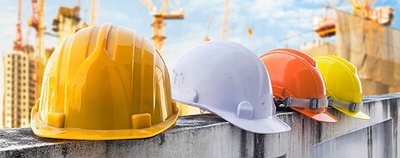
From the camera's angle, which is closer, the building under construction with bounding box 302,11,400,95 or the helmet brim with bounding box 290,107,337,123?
the helmet brim with bounding box 290,107,337,123

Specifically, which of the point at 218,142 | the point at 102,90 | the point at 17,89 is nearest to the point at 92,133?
the point at 102,90

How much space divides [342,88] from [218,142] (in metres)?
2.18

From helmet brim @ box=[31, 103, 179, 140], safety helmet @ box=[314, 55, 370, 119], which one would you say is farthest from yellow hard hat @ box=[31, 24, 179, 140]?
safety helmet @ box=[314, 55, 370, 119]

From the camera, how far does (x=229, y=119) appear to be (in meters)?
2.14

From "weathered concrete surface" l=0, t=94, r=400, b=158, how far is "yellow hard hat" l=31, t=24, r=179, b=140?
0.05 meters

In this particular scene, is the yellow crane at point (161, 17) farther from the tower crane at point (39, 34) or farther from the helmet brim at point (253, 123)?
the helmet brim at point (253, 123)

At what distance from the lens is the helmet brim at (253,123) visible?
215 cm

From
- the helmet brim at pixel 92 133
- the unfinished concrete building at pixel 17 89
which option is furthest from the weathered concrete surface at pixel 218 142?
the unfinished concrete building at pixel 17 89

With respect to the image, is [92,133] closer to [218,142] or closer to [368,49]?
[218,142]

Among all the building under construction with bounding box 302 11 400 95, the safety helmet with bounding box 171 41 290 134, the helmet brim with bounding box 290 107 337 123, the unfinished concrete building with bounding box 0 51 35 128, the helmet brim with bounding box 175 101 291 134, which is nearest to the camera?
the helmet brim with bounding box 175 101 291 134

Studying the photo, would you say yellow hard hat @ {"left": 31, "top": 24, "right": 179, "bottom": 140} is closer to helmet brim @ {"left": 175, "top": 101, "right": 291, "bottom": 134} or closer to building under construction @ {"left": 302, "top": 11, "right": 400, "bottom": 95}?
helmet brim @ {"left": 175, "top": 101, "right": 291, "bottom": 134}

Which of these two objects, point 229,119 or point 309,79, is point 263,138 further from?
point 309,79

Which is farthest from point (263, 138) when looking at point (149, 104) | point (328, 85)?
point (328, 85)

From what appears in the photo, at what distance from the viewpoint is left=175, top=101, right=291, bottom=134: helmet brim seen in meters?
2.15
